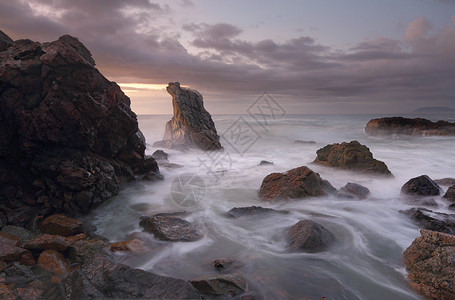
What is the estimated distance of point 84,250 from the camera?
4848mm

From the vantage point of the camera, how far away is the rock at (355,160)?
1160 centimetres

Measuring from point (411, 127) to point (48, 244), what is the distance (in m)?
35.9

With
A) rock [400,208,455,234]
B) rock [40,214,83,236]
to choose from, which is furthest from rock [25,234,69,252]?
rock [400,208,455,234]

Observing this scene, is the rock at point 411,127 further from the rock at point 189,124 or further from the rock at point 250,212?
the rock at point 250,212

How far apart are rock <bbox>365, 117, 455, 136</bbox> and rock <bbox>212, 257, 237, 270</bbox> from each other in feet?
105

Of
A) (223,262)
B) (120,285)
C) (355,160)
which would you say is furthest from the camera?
(355,160)

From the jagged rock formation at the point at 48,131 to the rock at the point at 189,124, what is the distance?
10.7 m

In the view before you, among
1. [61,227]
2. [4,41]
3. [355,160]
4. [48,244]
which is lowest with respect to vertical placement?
[61,227]

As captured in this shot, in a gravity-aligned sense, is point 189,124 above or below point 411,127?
below

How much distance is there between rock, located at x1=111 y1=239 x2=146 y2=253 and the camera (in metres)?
5.24

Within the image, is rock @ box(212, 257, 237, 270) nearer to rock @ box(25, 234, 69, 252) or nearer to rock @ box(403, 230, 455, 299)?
rock @ box(25, 234, 69, 252)

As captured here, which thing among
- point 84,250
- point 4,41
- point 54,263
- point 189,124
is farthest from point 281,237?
point 189,124

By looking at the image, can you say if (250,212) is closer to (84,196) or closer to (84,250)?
(84,250)

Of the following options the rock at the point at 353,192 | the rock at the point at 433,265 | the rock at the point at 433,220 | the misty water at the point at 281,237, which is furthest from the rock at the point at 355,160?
the rock at the point at 433,265
